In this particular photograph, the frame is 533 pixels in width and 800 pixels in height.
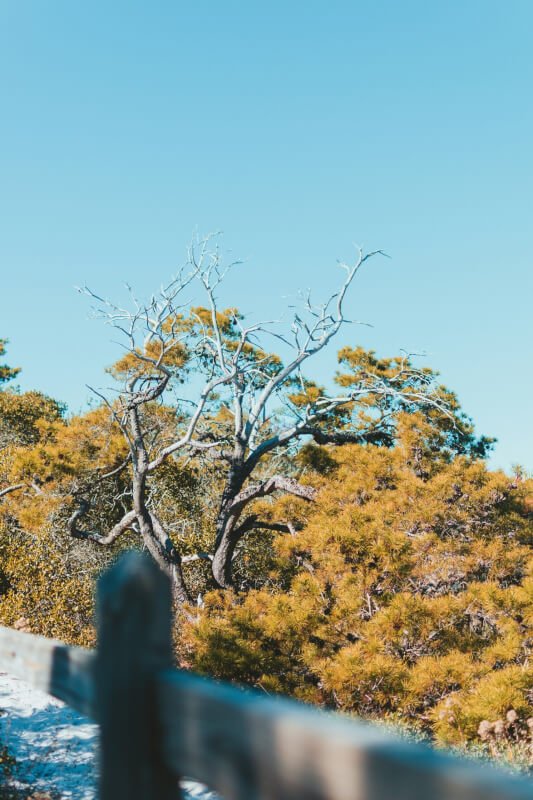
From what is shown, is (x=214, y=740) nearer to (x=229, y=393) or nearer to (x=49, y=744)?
(x=49, y=744)

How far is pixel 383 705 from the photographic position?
616 centimetres

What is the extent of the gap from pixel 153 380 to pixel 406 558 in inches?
215

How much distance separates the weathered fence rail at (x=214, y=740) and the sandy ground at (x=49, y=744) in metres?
3.66

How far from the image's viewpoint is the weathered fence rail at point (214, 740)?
0.79 meters

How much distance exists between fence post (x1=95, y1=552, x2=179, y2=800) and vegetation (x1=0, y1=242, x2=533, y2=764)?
4.62 metres

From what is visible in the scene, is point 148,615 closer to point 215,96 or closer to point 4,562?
point 4,562

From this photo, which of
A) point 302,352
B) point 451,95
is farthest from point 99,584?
point 451,95

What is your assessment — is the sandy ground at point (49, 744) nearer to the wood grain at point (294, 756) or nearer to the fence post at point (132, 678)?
the fence post at point (132, 678)

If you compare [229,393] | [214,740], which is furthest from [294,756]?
[229,393]

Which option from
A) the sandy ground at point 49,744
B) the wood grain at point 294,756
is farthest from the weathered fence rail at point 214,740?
the sandy ground at point 49,744

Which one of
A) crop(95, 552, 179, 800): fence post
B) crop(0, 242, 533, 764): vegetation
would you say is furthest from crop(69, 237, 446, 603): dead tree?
crop(95, 552, 179, 800): fence post

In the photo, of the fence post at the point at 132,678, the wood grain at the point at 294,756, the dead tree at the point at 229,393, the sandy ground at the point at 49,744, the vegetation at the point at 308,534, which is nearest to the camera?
the wood grain at the point at 294,756

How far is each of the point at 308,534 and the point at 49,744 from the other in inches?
115

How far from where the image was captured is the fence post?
1.16 m
